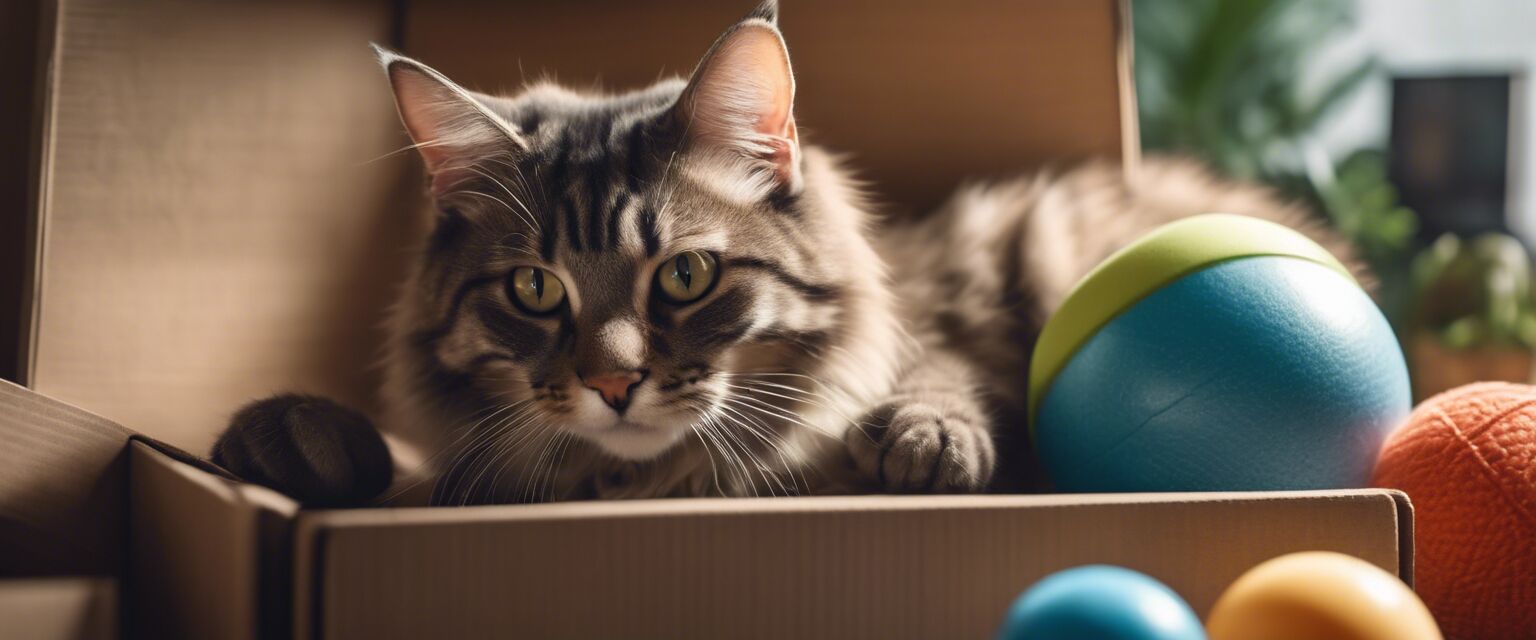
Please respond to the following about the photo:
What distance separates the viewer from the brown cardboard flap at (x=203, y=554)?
0.78 metres

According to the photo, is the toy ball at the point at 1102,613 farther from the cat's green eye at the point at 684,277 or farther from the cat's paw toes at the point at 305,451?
the cat's paw toes at the point at 305,451

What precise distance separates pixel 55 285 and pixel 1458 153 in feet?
11.5

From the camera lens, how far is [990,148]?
1.82 m

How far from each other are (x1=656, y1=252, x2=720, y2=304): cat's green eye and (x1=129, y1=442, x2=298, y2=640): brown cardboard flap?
0.44 metres

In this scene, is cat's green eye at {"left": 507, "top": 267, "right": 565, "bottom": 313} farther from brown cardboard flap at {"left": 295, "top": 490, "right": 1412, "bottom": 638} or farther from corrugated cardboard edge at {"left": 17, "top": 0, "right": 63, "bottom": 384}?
corrugated cardboard edge at {"left": 17, "top": 0, "right": 63, "bottom": 384}

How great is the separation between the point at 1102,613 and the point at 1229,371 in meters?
0.47

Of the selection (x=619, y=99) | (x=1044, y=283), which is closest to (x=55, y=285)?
(x=619, y=99)

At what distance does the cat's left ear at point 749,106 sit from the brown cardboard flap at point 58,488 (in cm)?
69

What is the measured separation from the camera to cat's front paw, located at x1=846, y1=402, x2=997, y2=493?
111cm

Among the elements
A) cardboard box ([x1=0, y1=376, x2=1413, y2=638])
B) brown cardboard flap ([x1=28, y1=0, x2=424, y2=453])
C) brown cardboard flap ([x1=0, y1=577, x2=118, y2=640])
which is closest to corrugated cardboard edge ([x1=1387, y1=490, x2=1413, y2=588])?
cardboard box ([x1=0, y1=376, x2=1413, y2=638])

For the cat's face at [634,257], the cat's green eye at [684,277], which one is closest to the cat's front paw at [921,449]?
the cat's face at [634,257]

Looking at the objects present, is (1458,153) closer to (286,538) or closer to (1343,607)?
(1343,607)

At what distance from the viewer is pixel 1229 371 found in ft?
3.53

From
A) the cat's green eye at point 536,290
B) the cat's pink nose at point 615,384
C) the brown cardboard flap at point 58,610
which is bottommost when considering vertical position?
the brown cardboard flap at point 58,610
